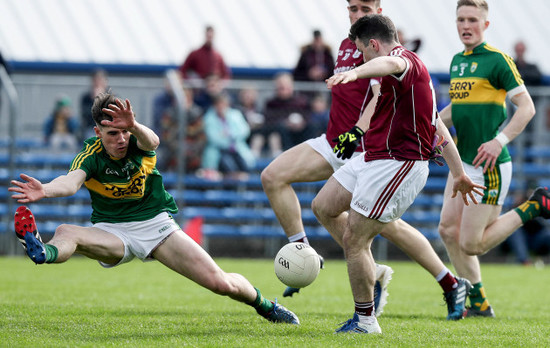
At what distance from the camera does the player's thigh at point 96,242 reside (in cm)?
580

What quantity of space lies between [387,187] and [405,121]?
48 centimetres

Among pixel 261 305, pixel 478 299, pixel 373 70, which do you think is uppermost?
pixel 373 70

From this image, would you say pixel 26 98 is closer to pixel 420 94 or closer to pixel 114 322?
pixel 114 322

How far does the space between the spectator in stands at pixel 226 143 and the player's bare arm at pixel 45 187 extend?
8047 millimetres

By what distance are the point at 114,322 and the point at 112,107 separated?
5.41 ft

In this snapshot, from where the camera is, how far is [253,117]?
1405 cm

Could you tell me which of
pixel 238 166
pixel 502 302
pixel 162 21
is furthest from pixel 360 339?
pixel 162 21

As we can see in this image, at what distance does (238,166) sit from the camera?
14211mm

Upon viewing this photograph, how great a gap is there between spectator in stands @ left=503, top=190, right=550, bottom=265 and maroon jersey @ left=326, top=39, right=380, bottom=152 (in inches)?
299

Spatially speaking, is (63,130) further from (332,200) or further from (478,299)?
(478,299)

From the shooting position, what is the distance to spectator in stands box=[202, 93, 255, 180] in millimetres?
13758

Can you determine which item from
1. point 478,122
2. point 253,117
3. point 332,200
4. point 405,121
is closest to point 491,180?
point 478,122

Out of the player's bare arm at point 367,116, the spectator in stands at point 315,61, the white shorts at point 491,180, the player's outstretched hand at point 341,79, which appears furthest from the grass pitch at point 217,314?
→ the spectator in stands at point 315,61

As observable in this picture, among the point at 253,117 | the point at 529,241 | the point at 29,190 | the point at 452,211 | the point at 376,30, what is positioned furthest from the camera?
the point at 529,241
